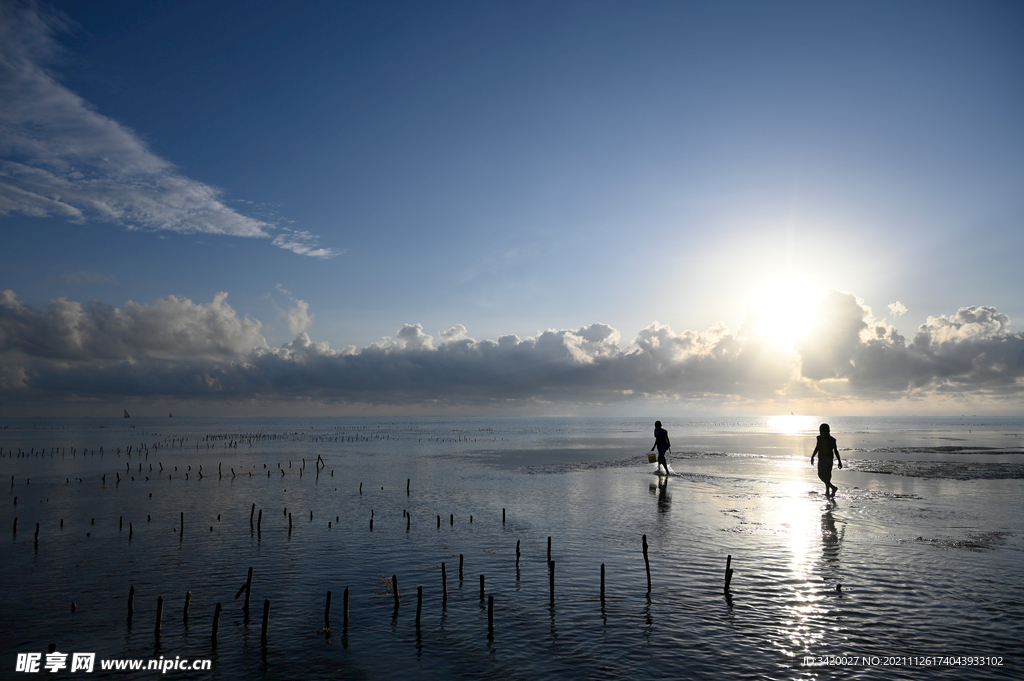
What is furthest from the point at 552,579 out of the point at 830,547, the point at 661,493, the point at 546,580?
the point at 661,493

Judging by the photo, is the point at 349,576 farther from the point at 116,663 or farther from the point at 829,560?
the point at 829,560

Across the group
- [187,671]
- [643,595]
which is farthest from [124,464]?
[643,595]

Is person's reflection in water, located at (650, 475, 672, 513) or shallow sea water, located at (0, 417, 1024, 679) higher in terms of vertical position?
shallow sea water, located at (0, 417, 1024, 679)

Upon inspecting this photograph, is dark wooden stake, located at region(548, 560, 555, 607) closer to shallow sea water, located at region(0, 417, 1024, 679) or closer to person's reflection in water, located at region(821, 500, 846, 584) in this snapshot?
shallow sea water, located at region(0, 417, 1024, 679)

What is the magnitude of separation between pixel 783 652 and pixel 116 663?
1786 cm

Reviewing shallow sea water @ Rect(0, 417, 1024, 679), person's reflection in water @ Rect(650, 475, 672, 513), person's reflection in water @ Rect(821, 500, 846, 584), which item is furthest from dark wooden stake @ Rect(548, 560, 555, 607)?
A: person's reflection in water @ Rect(650, 475, 672, 513)

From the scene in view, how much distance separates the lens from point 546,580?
20.5 m

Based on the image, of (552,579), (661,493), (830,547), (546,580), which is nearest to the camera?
(552,579)

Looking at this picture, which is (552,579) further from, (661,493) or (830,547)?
(661,493)

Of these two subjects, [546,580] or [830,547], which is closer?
[546,580]

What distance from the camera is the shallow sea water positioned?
14484mm

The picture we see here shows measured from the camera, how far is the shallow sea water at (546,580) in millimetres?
14484

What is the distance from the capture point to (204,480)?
55219mm

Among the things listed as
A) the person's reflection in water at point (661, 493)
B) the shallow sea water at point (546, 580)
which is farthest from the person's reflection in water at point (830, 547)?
the person's reflection in water at point (661, 493)
